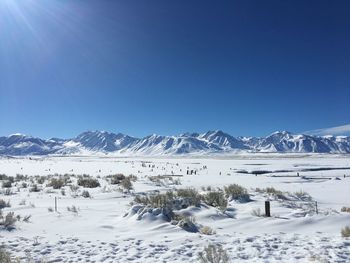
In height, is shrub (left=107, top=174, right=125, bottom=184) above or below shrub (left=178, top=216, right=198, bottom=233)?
above

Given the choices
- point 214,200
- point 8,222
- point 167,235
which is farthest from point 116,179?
point 167,235

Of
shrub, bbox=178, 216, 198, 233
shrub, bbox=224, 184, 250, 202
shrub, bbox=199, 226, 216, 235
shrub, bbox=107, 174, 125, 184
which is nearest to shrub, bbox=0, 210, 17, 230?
shrub, bbox=178, 216, 198, 233

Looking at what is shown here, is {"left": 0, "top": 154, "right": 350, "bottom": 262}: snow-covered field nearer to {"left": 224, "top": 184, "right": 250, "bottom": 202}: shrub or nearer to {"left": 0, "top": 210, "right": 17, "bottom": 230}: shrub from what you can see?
{"left": 0, "top": 210, "right": 17, "bottom": 230}: shrub

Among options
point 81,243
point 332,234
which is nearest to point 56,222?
point 81,243

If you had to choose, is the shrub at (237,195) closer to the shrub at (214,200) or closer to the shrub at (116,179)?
the shrub at (214,200)

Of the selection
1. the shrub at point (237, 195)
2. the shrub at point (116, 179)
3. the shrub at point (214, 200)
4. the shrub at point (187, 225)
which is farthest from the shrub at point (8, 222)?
the shrub at point (116, 179)

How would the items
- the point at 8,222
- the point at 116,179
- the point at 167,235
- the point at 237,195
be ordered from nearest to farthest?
the point at 167,235 < the point at 8,222 < the point at 237,195 < the point at 116,179

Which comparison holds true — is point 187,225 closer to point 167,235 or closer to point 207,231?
point 207,231

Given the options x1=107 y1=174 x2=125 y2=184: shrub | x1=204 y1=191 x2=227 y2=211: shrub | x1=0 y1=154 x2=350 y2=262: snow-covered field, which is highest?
x1=107 y1=174 x2=125 y2=184: shrub

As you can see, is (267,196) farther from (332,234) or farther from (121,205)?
(332,234)

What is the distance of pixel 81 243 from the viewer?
8742mm

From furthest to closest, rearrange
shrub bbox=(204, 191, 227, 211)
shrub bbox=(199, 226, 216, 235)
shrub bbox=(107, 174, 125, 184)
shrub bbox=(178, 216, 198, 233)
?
shrub bbox=(107, 174, 125, 184)
shrub bbox=(204, 191, 227, 211)
shrub bbox=(178, 216, 198, 233)
shrub bbox=(199, 226, 216, 235)

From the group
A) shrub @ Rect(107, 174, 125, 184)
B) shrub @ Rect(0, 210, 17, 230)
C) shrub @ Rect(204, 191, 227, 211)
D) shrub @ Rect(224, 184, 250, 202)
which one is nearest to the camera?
shrub @ Rect(0, 210, 17, 230)

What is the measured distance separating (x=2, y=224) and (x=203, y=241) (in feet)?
18.4
